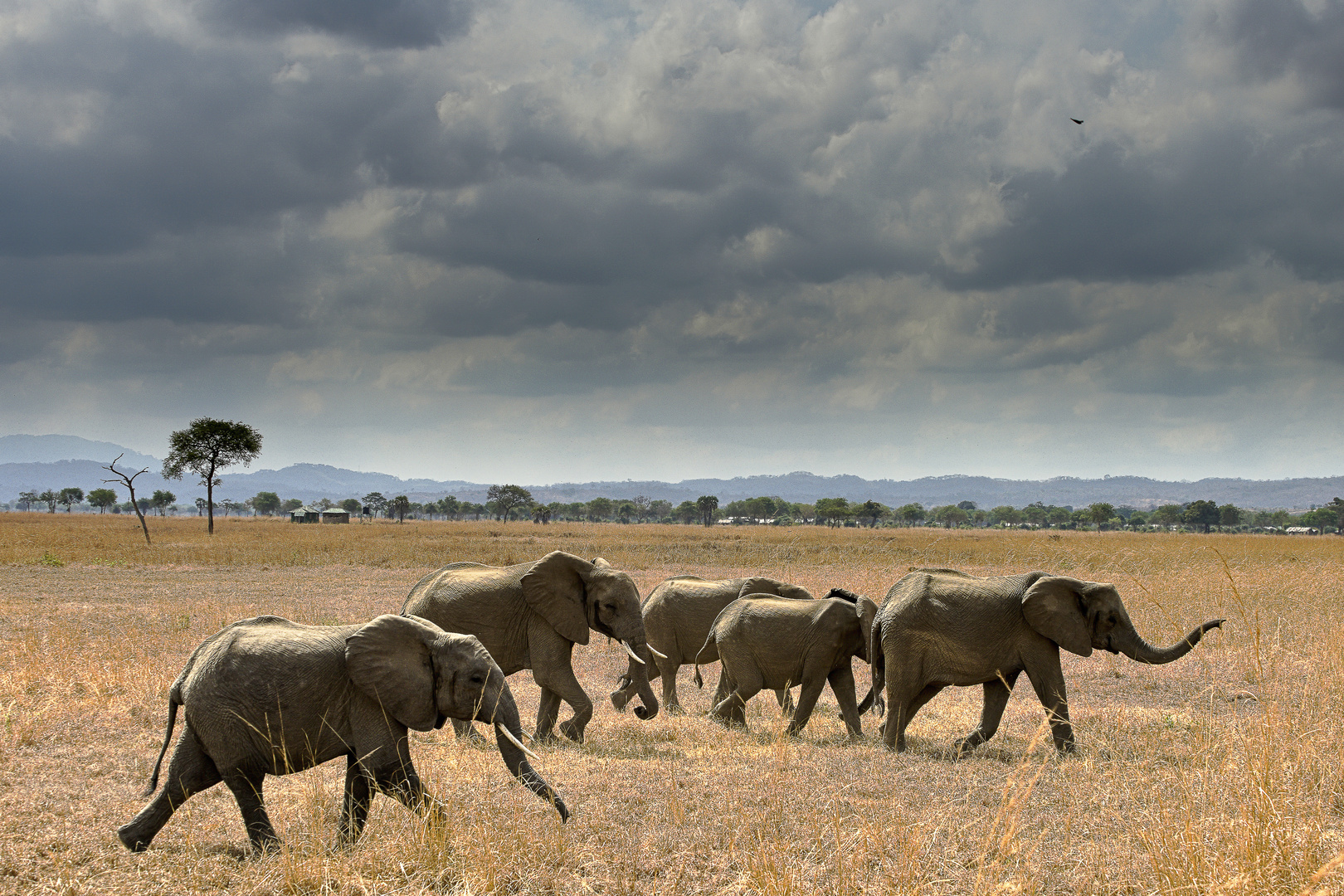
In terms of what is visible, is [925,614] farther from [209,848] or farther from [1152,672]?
[1152,672]

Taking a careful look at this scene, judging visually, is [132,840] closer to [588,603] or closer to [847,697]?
[588,603]

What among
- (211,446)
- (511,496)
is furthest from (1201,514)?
(211,446)

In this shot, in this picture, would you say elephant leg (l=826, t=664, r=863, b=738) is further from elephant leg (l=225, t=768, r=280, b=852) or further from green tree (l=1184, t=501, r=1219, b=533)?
green tree (l=1184, t=501, r=1219, b=533)

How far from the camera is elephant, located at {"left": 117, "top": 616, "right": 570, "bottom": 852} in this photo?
6.02 metres

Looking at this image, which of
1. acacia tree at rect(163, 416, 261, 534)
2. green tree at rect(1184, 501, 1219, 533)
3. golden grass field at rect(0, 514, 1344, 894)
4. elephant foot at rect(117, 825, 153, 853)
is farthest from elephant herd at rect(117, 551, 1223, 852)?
green tree at rect(1184, 501, 1219, 533)

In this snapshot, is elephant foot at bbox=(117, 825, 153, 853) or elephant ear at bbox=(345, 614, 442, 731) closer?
elephant foot at bbox=(117, 825, 153, 853)

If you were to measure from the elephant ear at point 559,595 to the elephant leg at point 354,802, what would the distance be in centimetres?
443

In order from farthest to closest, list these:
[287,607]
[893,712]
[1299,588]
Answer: [1299,588] → [287,607] → [893,712]

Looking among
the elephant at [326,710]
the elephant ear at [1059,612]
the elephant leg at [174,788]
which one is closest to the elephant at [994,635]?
the elephant ear at [1059,612]

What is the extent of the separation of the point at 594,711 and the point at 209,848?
22.3 feet

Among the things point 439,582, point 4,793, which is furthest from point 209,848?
point 439,582

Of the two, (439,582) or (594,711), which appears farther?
(594,711)

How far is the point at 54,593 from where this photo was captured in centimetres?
2405

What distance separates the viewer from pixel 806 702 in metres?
10.6
